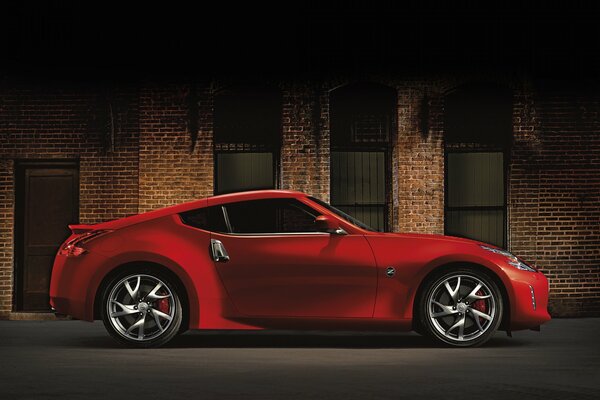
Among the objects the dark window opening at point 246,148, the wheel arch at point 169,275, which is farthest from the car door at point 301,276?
the dark window opening at point 246,148

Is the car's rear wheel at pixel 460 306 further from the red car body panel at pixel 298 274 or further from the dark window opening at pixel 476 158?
the dark window opening at pixel 476 158

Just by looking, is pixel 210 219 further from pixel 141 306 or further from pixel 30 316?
pixel 30 316

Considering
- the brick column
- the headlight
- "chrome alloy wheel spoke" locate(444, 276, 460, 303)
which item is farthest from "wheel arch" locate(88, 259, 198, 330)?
the brick column

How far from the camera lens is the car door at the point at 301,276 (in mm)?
11234

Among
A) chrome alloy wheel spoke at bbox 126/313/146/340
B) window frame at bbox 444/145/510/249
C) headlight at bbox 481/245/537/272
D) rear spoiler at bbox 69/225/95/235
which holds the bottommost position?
chrome alloy wheel spoke at bbox 126/313/146/340

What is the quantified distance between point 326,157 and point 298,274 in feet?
20.0

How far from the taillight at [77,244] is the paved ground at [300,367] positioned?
38.7 inches

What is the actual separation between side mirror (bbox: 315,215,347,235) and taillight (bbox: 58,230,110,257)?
2182 mm

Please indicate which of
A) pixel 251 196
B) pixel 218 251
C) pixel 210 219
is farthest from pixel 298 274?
pixel 210 219

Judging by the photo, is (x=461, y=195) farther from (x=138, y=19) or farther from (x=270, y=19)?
(x=138, y=19)

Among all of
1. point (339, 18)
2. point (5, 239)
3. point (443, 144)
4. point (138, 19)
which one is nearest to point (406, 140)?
point (443, 144)

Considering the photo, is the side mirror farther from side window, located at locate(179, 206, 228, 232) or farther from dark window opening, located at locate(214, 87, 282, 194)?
dark window opening, located at locate(214, 87, 282, 194)

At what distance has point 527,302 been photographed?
11.4m

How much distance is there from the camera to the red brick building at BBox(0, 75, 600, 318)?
17172 millimetres
